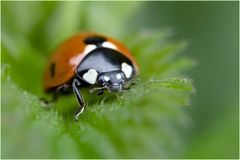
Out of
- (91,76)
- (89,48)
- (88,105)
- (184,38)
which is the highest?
(184,38)

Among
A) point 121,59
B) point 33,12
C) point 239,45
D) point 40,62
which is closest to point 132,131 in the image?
point 121,59

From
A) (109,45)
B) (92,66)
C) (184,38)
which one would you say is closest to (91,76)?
(92,66)

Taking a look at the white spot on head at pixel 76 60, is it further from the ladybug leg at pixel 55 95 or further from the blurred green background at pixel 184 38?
the blurred green background at pixel 184 38

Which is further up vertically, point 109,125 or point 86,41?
point 86,41

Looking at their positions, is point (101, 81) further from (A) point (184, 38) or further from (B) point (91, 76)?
(A) point (184, 38)

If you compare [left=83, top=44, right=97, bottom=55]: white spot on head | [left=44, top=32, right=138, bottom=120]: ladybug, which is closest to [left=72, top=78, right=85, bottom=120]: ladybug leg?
[left=44, top=32, right=138, bottom=120]: ladybug

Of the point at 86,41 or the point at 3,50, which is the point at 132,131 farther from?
the point at 3,50
